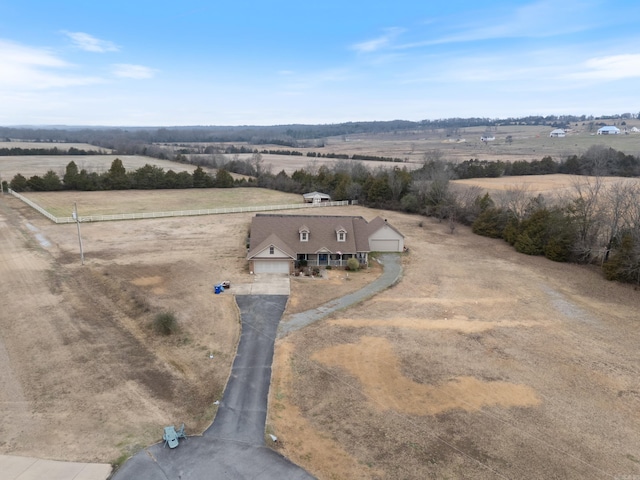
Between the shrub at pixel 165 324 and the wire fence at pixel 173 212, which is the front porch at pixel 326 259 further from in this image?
the wire fence at pixel 173 212

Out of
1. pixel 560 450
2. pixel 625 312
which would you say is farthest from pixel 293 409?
pixel 625 312

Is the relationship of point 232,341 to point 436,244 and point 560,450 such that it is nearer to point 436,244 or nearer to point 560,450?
point 560,450

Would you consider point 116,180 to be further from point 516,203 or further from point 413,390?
point 413,390

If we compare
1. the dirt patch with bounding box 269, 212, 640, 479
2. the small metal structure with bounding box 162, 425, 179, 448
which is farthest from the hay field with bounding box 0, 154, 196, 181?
the small metal structure with bounding box 162, 425, 179, 448

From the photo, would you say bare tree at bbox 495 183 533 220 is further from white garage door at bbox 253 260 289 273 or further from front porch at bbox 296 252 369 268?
white garage door at bbox 253 260 289 273

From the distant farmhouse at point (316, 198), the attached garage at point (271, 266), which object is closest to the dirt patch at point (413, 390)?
the attached garage at point (271, 266)

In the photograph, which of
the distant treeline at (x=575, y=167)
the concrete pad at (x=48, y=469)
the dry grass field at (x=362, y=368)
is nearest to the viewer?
the concrete pad at (x=48, y=469)

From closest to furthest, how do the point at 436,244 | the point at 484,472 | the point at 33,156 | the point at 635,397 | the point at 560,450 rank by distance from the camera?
1. the point at 484,472
2. the point at 560,450
3. the point at 635,397
4. the point at 436,244
5. the point at 33,156
